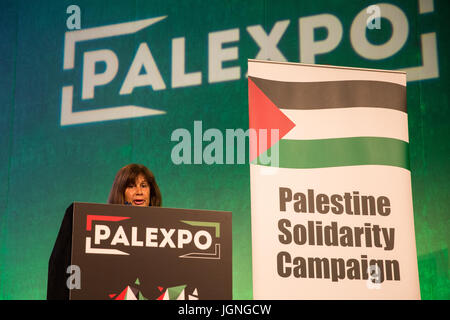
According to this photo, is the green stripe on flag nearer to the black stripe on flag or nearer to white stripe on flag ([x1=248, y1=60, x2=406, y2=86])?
the black stripe on flag

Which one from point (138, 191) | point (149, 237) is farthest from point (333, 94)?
point (138, 191)

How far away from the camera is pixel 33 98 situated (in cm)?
462

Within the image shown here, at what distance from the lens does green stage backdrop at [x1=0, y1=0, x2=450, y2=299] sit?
12.4 ft

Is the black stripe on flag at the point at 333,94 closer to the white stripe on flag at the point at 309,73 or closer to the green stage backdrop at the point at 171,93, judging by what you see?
the white stripe on flag at the point at 309,73

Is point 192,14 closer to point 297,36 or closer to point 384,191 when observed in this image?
point 297,36

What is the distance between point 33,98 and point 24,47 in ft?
1.51

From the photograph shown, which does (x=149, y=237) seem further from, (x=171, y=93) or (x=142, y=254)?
(x=171, y=93)

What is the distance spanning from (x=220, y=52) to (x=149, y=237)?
2931 millimetres

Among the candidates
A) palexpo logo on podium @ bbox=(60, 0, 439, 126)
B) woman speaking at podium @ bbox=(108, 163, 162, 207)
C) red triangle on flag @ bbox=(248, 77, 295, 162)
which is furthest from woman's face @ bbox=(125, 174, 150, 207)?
palexpo logo on podium @ bbox=(60, 0, 439, 126)

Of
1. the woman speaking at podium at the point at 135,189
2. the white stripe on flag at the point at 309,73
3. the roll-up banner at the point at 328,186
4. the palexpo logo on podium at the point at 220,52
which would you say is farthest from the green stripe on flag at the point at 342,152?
the palexpo logo on podium at the point at 220,52

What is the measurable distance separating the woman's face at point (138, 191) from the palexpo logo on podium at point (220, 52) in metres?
1.48

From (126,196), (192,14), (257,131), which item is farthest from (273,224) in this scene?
(192,14)

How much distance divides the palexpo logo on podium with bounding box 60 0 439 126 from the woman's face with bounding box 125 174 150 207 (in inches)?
58.3

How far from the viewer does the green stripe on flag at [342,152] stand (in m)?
1.97
